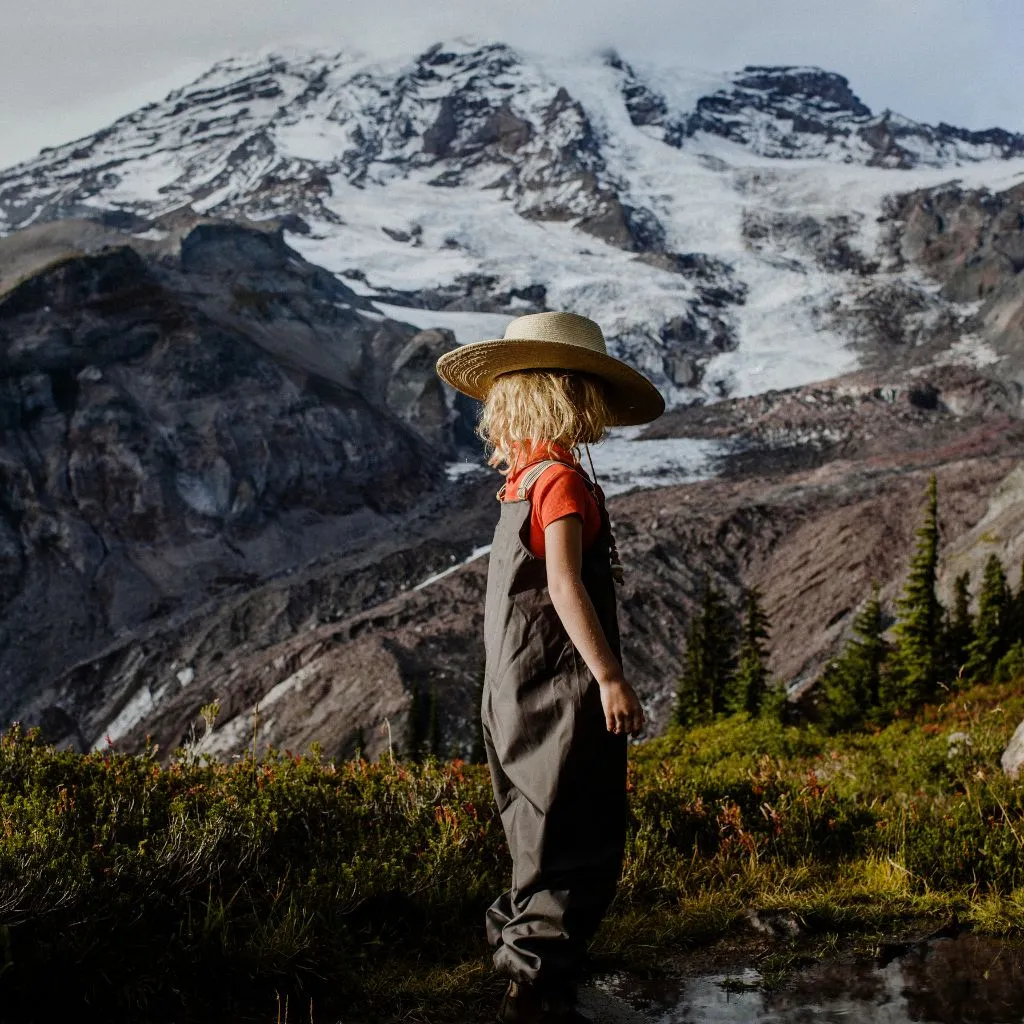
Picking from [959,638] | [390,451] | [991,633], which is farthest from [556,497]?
[390,451]

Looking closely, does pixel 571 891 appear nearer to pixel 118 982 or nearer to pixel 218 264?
pixel 118 982

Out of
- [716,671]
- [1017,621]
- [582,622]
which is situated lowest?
[716,671]

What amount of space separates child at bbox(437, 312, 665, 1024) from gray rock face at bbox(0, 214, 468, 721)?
3117 inches

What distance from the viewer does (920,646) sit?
937 inches

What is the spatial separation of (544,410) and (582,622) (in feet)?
2.93

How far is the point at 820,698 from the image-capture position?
103 feet

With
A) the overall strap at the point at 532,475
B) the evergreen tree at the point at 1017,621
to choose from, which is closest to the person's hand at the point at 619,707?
the overall strap at the point at 532,475

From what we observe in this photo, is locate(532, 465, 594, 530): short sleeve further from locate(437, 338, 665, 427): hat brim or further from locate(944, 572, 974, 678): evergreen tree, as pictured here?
locate(944, 572, 974, 678): evergreen tree

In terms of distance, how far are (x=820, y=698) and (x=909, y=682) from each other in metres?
8.65

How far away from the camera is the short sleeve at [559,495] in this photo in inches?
150

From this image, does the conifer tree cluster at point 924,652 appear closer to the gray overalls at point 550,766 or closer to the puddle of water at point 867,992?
the puddle of water at point 867,992

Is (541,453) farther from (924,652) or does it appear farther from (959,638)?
(959,638)

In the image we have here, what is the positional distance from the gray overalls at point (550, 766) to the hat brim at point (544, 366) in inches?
18.6

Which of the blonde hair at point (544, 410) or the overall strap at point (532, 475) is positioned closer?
the overall strap at point (532, 475)
